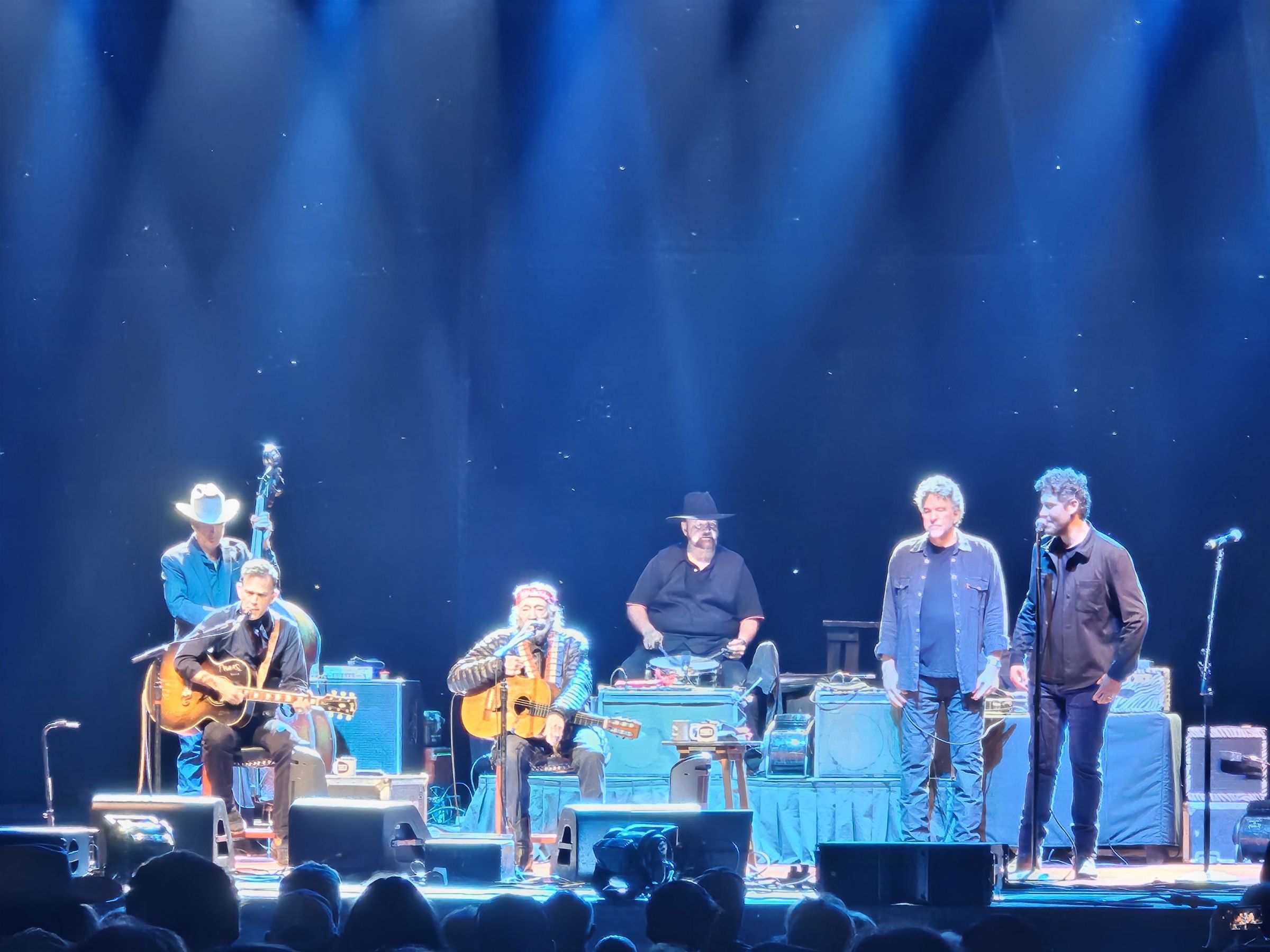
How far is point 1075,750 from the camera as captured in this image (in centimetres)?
749

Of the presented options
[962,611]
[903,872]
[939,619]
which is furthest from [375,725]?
[903,872]

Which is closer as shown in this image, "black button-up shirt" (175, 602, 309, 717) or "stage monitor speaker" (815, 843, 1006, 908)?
"stage monitor speaker" (815, 843, 1006, 908)

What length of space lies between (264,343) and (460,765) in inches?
132

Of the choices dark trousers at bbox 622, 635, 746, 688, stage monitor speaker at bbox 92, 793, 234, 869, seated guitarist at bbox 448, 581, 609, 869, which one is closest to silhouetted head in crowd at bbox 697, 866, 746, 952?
stage monitor speaker at bbox 92, 793, 234, 869

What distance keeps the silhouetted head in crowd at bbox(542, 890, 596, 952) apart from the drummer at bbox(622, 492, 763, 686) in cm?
533

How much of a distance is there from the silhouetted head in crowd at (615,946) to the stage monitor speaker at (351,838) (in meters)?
2.72

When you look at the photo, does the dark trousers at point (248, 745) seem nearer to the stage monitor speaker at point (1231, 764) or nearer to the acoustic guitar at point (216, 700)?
the acoustic guitar at point (216, 700)

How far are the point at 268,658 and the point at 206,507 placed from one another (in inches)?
64.7

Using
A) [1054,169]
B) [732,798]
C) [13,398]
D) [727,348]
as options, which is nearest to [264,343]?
[13,398]

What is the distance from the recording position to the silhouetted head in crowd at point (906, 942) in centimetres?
355

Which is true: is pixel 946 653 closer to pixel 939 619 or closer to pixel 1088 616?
pixel 939 619

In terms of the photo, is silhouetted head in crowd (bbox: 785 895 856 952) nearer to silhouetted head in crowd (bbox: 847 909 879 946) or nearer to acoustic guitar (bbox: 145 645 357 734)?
silhouetted head in crowd (bbox: 847 909 879 946)

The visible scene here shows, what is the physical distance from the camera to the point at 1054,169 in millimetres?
10242

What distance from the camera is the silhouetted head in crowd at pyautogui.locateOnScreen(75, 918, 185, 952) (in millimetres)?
3359
